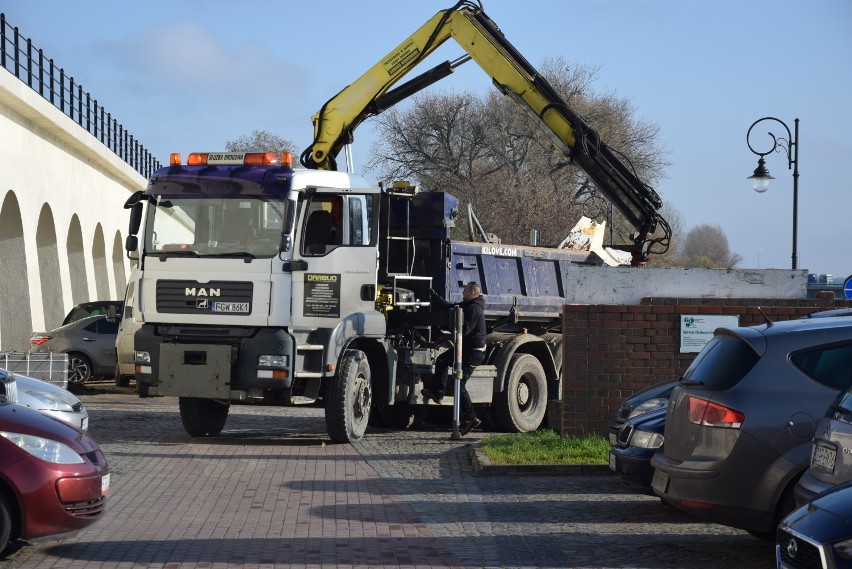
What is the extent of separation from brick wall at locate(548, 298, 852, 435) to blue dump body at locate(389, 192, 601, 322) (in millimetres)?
3035

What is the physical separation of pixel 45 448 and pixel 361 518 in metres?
2.89

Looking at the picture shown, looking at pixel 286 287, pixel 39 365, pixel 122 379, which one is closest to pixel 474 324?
pixel 286 287

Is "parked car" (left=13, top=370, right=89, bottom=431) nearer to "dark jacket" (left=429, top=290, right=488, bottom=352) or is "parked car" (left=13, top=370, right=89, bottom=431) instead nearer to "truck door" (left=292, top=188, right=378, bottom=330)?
"truck door" (left=292, top=188, right=378, bottom=330)

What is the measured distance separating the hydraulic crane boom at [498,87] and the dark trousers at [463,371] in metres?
4.55

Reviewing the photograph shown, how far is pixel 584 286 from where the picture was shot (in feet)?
49.8

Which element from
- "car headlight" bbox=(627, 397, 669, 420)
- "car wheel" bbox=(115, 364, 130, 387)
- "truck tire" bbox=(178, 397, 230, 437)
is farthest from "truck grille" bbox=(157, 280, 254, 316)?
"car wheel" bbox=(115, 364, 130, 387)

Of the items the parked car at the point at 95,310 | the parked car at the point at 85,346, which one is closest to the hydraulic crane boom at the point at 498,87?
the parked car at the point at 85,346

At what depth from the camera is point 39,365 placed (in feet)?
58.3

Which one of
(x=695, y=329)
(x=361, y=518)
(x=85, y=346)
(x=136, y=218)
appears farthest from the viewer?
(x=85, y=346)

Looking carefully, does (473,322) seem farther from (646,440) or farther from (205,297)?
(646,440)

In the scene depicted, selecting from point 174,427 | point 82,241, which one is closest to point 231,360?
point 174,427

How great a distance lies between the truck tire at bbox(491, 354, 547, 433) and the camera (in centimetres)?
→ 1794

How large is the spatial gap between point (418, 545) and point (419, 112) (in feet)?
175

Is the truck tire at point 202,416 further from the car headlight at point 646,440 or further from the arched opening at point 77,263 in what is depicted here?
the arched opening at point 77,263
